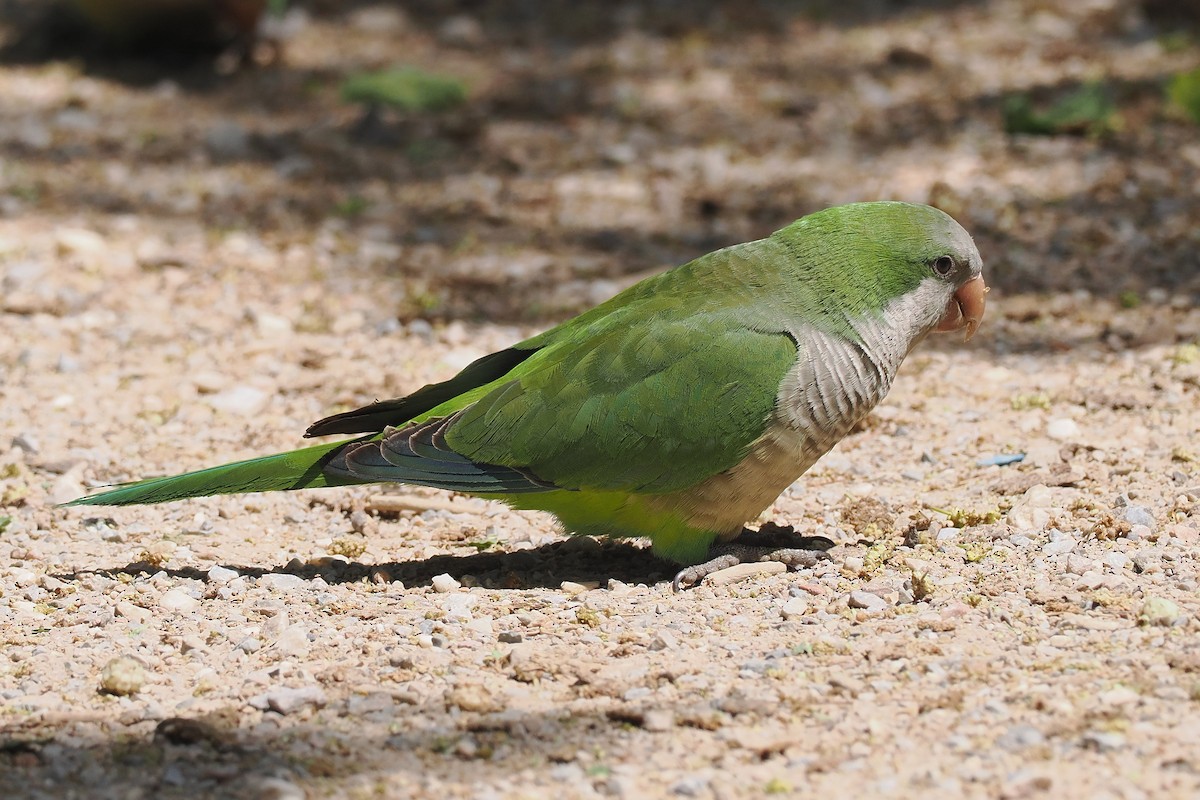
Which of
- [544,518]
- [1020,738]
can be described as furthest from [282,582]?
[1020,738]

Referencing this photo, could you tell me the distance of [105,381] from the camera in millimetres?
6133

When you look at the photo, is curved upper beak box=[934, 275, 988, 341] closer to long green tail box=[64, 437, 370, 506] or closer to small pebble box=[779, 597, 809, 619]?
small pebble box=[779, 597, 809, 619]

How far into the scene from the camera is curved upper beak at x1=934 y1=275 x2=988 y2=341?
15.4 feet

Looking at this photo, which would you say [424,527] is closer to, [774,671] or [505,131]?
[774,671]

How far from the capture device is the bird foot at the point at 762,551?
4.50 m

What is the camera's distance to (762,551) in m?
4.62

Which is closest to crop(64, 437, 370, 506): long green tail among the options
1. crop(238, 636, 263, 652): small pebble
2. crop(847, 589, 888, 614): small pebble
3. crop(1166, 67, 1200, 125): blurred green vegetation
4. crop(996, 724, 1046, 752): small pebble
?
crop(238, 636, 263, 652): small pebble

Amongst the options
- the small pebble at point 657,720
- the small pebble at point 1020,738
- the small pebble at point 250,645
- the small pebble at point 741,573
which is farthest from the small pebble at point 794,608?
the small pebble at point 250,645

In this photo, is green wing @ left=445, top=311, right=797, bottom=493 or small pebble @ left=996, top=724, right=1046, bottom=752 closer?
small pebble @ left=996, top=724, right=1046, bottom=752

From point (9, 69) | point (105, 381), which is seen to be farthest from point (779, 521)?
point (9, 69)

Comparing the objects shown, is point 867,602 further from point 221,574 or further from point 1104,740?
point 221,574

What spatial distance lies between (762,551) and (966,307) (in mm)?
1072

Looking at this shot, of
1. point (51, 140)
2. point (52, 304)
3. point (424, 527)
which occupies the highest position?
point (51, 140)

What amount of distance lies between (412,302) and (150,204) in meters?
1.92
